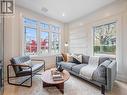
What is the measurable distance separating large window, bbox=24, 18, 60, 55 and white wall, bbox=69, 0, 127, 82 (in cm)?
90

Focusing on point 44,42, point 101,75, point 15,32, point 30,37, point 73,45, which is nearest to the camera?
point 101,75

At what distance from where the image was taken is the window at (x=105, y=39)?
353 centimetres

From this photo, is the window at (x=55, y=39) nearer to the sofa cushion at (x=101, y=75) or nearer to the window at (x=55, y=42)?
the window at (x=55, y=42)

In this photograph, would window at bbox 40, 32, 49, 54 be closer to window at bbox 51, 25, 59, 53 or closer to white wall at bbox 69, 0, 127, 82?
window at bbox 51, 25, 59, 53

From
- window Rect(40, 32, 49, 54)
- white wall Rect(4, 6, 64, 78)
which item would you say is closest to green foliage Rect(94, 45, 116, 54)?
window Rect(40, 32, 49, 54)

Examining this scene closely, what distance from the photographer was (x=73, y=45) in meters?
5.30

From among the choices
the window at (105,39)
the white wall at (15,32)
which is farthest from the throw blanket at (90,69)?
the white wall at (15,32)

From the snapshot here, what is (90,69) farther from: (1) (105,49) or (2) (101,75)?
(1) (105,49)

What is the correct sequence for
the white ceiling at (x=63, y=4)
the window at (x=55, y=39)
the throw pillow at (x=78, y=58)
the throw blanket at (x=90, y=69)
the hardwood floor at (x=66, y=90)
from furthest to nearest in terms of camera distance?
the window at (x=55, y=39) → the throw pillow at (x=78, y=58) → the white ceiling at (x=63, y=4) → the throw blanket at (x=90, y=69) → the hardwood floor at (x=66, y=90)

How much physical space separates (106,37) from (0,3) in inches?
136

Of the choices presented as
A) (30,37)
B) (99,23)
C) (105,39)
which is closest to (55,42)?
(30,37)

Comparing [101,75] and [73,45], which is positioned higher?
[73,45]

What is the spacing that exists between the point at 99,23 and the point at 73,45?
1876 millimetres

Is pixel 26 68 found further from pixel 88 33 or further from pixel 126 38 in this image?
pixel 126 38
